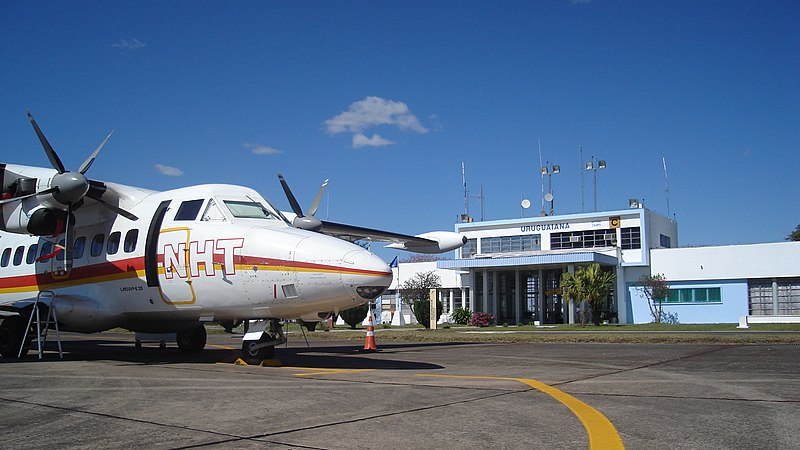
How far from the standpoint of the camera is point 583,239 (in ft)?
200

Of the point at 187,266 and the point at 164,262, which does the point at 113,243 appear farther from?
the point at 187,266

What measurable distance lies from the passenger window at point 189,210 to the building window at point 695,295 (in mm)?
49499

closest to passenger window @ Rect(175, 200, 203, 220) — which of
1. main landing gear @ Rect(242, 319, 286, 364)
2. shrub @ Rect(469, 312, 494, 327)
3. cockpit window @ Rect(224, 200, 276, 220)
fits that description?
cockpit window @ Rect(224, 200, 276, 220)

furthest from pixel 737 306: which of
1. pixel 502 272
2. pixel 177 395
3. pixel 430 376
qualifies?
pixel 177 395

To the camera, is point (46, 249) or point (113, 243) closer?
point (113, 243)

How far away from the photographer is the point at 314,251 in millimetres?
12156

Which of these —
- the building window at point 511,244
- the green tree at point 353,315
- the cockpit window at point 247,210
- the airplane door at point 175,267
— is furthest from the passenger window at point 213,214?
the building window at point 511,244

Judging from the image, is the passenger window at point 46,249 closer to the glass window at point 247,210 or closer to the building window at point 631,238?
the glass window at point 247,210

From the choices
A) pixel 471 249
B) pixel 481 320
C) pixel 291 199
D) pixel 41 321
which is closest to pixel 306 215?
pixel 291 199

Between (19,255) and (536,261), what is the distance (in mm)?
42778

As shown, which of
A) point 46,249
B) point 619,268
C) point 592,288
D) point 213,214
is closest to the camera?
A: point 213,214

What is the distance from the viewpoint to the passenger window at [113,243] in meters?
15.6

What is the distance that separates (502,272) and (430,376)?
5257 cm

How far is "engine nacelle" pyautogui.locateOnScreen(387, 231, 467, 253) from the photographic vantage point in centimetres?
2372
